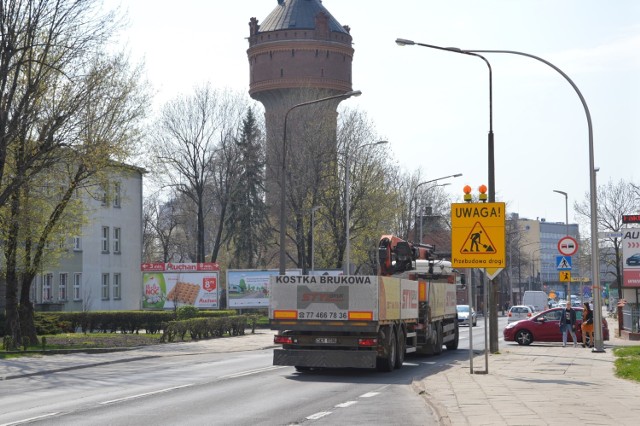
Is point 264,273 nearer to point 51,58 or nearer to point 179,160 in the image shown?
point 179,160

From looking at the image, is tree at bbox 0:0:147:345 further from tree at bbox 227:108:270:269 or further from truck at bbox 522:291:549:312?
truck at bbox 522:291:549:312

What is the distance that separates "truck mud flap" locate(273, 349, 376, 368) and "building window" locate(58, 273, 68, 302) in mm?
38670

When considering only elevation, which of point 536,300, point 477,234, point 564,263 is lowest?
point 536,300

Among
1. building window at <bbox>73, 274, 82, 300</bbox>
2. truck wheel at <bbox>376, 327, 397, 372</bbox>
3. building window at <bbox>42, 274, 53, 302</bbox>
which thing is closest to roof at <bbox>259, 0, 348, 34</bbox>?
building window at <bbox>73, 274, 82, 300</bbox>

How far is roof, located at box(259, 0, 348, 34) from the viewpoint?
8806 cm

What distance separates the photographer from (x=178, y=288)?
58.4 m

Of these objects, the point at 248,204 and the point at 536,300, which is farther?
the point at 536,300

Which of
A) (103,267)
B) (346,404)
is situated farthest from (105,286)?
(346,404)

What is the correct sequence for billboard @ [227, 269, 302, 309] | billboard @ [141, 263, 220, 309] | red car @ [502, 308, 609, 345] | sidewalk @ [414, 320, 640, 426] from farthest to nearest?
1. billboard @ [227, 269, 302, 309]
2. billboard @ [141, 263, 220, 309]
3. red car @ [502, 308, 609, 345]
4. sidewalk @ [414, 320, 640, 426]

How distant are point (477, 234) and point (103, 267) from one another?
4636 centimetres

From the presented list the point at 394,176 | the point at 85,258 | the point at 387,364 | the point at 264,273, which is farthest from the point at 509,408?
the point at 394,176

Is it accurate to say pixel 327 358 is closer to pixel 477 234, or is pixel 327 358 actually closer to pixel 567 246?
pixel 477 234

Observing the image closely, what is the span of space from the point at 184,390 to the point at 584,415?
27.4 ft

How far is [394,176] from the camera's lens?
2965 inches
